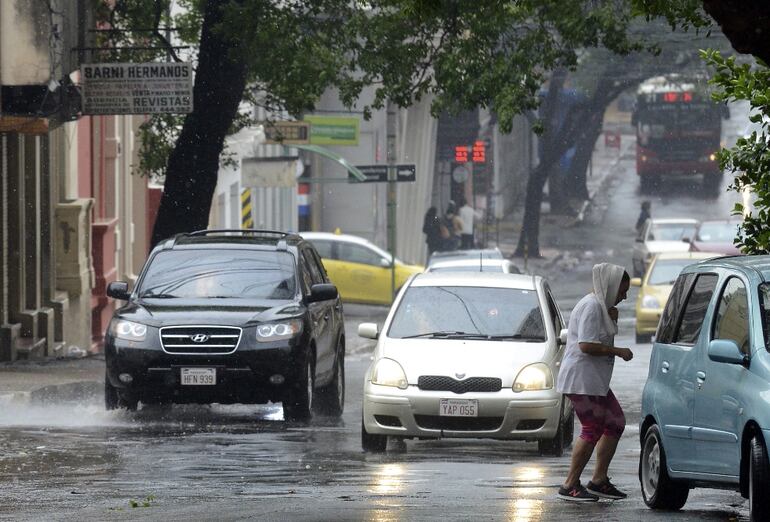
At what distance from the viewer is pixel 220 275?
659 inches

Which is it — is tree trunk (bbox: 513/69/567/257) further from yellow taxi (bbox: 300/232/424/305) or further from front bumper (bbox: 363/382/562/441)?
front bumper (bbox: 363/382/562/441)

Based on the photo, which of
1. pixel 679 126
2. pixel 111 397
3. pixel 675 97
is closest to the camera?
pixel 111 397

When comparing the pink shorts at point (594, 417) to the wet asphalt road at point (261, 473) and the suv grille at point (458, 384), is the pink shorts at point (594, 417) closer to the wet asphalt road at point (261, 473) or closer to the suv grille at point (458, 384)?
the wet asphalt road at point (261, 473)

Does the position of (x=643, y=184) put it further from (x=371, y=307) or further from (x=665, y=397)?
(x=665, y=397)

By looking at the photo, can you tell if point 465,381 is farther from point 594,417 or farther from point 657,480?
point 657,480

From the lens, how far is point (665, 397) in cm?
1049

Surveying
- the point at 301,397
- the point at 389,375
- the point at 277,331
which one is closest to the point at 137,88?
the point at 277,331

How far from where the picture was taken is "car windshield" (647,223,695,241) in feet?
166

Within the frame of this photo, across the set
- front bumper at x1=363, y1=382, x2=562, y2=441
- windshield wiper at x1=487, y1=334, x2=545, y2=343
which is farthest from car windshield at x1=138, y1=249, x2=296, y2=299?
front bumper at x1=363, y1=382, x2=562, y2=441

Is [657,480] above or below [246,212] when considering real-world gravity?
above

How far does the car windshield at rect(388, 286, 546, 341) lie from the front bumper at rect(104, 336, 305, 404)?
1.48 metres

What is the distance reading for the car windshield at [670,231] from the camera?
5072 centimetres

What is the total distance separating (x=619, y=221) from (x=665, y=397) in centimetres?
5986

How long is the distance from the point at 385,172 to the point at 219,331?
74.9ft
